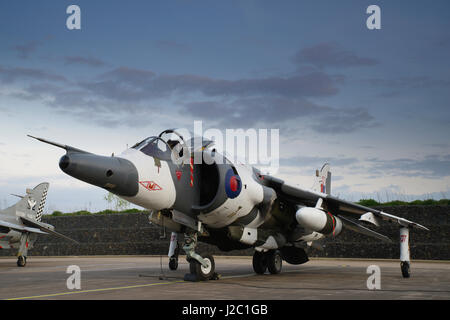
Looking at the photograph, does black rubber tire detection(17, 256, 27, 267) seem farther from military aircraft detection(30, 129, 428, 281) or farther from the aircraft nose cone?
the aircraft nose cone

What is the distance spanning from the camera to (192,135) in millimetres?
10094

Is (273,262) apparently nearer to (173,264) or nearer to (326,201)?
(326,201)

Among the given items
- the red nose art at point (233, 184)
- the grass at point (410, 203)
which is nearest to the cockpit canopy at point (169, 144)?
the red nose art at point (233, 184)

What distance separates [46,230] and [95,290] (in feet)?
46.0

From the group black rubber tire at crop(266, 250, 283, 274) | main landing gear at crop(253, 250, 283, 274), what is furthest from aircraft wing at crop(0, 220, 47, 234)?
black rubber tire at crop(266, 250, 283, 274)

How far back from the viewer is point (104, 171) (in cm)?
767

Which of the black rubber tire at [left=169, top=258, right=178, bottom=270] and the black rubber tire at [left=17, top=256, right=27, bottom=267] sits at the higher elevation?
the black rubber tire at [left=169, top=258, right=178, bottom=270]

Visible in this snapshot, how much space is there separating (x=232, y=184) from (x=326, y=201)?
3826mm

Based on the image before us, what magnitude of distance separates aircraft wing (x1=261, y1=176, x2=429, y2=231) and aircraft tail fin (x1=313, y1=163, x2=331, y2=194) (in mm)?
3702

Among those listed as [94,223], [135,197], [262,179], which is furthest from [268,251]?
[94,223]

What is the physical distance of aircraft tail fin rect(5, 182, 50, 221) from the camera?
69.1ft
